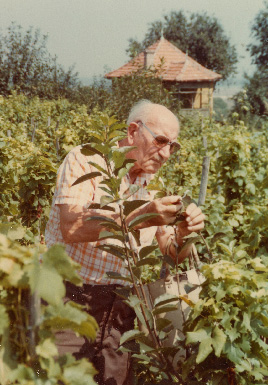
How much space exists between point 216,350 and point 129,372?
40.6 inches

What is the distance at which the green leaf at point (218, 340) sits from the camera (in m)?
1.53

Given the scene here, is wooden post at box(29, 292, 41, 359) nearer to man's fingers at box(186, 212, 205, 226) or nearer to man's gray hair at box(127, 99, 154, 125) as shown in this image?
man's fingers at box(186, 212, 205, 226)

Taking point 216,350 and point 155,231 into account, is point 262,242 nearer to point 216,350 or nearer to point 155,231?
point 155,231

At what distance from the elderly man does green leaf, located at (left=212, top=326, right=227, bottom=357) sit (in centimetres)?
45

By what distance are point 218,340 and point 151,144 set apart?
1089 mm

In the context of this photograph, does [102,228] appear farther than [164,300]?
Yes

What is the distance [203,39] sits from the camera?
52.9 meters

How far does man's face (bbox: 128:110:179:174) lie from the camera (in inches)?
93.2

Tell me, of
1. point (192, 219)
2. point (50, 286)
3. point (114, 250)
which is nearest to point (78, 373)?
point (50, 286)

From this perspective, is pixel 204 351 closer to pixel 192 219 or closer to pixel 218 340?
pixel 218 340

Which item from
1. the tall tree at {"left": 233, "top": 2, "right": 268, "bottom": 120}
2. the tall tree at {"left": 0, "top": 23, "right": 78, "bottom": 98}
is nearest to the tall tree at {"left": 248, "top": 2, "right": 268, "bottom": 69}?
the tall tree at {"left": 233, "top": 2, "right": 268, "bottom": 120}

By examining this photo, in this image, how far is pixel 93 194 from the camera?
2148 mm

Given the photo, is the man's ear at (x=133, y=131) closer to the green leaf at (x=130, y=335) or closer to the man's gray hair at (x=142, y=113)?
the man's gray hair at (x=142, y=113)

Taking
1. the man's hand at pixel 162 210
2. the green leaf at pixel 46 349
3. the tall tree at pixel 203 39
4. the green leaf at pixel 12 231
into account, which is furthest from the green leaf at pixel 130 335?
the tall tree at pixel 203 39
